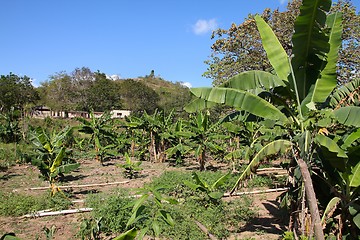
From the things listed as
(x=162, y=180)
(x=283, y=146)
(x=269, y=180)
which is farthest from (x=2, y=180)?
(x=283, y=146)

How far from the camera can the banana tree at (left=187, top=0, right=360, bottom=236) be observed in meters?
4.48

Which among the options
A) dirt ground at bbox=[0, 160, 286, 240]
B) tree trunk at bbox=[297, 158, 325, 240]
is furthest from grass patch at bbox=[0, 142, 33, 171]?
tree trunk at bbox=[297, 158, 325, 240]

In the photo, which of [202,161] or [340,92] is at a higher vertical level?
[340,92]

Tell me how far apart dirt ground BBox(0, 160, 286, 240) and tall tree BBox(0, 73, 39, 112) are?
76.6 feet

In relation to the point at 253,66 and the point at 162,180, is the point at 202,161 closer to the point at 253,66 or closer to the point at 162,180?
the point at 162,180

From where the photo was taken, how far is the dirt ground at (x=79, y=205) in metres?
6.65

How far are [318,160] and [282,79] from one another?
1.56 metres

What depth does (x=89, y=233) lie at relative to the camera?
6.25 m

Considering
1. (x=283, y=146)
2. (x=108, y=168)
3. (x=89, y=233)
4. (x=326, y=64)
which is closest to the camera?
(x=283, y=146)

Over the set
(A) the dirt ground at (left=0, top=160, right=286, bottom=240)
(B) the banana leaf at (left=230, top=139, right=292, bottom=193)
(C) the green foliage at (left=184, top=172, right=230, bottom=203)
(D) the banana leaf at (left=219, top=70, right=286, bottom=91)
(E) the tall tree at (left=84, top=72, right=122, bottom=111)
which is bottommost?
(A) the dirt ground at (left=0, top=160, right=286, bottom=240)

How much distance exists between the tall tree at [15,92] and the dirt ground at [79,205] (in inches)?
919

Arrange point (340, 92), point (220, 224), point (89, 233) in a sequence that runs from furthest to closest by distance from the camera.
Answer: point (220, 224), point (89, 233), point (340, 92)

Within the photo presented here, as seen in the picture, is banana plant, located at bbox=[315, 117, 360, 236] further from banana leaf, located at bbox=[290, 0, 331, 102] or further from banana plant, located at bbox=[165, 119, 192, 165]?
banana plant, located at bbox=[165, 119, 192, 165]

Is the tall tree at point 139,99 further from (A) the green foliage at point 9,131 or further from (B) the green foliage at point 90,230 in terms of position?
(B) the green foliage at point 90,230
